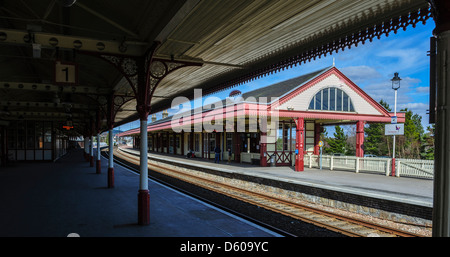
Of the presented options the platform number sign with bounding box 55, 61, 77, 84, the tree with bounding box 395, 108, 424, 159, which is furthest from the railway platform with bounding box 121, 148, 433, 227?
the tree with bounding box 395, 108, 424, 159

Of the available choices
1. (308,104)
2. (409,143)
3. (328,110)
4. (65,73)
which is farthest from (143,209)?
(409,143)

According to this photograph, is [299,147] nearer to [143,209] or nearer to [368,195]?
[368,195]

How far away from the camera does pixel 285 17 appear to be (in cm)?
440

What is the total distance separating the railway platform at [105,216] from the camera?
552 centimetres

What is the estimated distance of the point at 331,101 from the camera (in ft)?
58.0

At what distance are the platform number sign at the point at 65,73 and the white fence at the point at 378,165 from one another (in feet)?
44.5

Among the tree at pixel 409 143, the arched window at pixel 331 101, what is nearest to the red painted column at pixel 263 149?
the arched window at pixel 331 101

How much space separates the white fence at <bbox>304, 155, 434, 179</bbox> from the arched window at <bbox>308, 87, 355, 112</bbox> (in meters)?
3.28

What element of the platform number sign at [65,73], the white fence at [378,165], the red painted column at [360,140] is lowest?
the white fence at [378,165]

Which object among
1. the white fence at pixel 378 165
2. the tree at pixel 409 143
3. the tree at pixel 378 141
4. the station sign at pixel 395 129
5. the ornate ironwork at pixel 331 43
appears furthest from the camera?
the tree at pixel 378 141

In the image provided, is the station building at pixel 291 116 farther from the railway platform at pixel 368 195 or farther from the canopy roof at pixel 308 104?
the railway platform at pixel 368 195

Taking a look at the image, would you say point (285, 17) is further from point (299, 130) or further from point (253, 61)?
point (299, 130)
